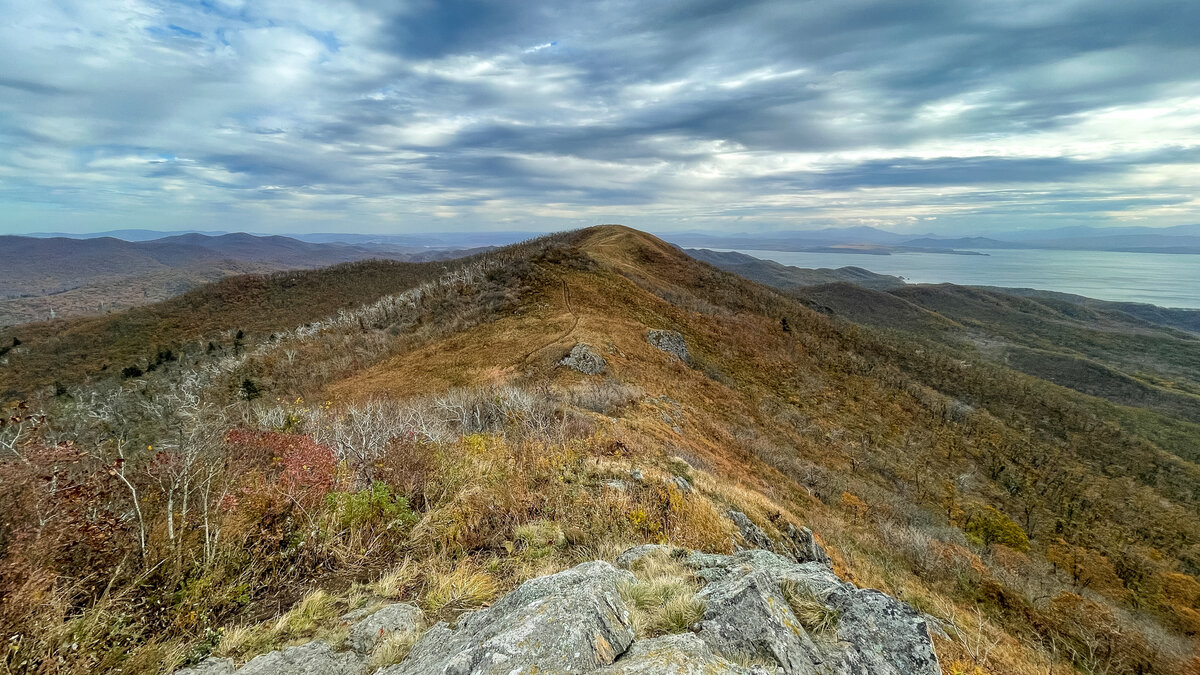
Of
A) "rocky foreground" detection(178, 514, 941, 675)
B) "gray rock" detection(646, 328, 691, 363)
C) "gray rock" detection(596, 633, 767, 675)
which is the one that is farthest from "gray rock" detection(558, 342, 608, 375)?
"gray rock" detection(596, 633, 767, 675)

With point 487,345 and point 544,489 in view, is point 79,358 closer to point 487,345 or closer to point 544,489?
point 487,345

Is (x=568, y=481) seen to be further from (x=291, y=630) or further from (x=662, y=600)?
(x=291, y=630)

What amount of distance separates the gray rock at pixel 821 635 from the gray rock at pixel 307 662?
2579 millimetres

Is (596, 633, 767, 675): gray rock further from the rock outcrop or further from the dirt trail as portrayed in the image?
the dirt trail

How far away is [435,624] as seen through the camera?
12.3 feet

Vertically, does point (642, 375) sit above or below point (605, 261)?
below

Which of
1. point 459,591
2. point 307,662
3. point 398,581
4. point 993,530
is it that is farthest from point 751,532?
point 993,530

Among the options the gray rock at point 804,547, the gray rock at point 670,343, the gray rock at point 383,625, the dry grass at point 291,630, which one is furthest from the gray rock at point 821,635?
the gray rock at point 670,343

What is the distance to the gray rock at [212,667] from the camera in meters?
3.20

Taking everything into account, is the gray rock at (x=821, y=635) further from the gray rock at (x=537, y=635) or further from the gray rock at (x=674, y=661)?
the gray rock at (x=537, y=635)

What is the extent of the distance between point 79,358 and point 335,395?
67111 millimetres

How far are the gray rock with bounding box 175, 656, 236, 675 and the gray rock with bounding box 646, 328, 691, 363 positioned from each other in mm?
23221

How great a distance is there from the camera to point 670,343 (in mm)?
26719

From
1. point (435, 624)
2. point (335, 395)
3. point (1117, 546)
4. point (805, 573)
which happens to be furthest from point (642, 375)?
point (1117, 546)
